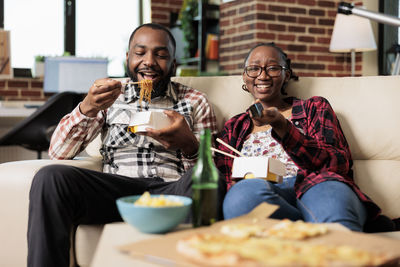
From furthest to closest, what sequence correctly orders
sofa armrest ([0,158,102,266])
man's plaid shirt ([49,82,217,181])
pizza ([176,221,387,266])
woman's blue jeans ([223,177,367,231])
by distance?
man's plaid shirt ([49,82,217,181]), sofa armrest ([0,158,102,266]), woman's blue jeans ([223,177,367,231]), pizza ([176,221,387,266])

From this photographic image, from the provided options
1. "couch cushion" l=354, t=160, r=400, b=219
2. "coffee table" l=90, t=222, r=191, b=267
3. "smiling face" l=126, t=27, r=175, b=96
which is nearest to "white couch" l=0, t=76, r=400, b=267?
"couch cushion" l=354, t=160, r=400, b=219

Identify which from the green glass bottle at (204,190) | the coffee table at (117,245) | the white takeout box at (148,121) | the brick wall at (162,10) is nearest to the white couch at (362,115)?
the white takeout box at (148,121)

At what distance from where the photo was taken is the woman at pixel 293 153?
5.32 feet

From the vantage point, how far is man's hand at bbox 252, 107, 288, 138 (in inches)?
65.9

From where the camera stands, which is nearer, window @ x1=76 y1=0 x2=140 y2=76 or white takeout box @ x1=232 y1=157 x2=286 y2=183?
white takeout box @ x1=232 y1=157 x2=286 y2=183

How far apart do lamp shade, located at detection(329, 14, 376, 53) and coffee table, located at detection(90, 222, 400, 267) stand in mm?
3307

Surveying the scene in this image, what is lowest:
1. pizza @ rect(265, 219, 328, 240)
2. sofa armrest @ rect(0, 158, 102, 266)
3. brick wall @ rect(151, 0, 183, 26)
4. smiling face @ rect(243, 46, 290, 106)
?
sofa armrest @ rect(0, 158, 102, 266)

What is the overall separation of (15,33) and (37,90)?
2.31 feet

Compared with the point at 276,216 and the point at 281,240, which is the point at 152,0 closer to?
the point at 276,216

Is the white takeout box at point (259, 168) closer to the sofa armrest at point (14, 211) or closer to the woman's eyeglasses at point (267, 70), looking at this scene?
the woman's eyeglasses at point (267, 70)

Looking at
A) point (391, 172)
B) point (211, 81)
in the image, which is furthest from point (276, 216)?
point (211, 81)

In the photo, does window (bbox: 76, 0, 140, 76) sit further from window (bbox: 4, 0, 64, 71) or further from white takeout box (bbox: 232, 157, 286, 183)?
white takeout box (bbox: 232, 157, 286, 183)

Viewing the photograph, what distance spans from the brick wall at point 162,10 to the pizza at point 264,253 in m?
4.67

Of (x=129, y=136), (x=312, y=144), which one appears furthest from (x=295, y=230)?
(x=129, y=136)
